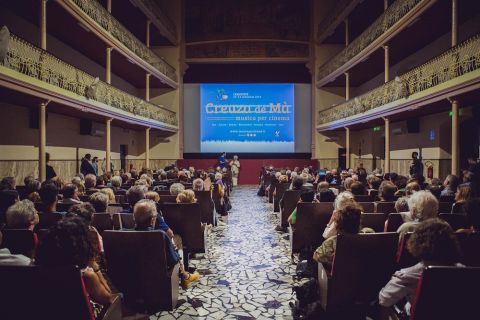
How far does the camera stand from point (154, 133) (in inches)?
936

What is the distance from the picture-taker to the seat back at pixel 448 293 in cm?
198

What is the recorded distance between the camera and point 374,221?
4676 millimetres

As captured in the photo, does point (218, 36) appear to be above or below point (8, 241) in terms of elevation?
above

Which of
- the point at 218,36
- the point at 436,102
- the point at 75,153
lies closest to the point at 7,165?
the point at 75,153

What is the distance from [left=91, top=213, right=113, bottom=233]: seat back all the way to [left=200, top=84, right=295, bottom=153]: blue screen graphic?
17915mm

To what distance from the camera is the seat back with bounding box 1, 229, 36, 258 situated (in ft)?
11.1

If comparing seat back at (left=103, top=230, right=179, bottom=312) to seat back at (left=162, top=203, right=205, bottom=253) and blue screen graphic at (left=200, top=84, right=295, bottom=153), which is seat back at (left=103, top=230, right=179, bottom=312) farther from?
blue screen graphic at (left=200, top=84, right=295, bottom=153)

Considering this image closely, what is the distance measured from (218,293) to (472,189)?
3580 mm

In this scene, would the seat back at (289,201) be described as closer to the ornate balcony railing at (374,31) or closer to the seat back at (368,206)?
the seat back at (368,206)

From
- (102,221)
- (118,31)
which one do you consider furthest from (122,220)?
(118,31)

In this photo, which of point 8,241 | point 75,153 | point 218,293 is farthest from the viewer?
point 75,153

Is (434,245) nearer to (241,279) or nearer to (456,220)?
(456,220)

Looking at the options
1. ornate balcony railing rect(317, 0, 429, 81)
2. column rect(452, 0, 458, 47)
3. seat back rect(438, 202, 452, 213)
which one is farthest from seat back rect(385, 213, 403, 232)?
ornate balcony railing rect(317, 0, 429, 81)

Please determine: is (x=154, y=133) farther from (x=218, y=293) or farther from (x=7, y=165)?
(x=218, y=293)
